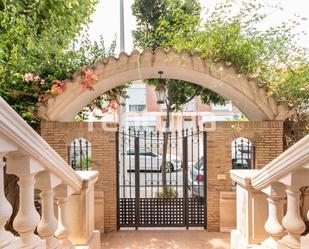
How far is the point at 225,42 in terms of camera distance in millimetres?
5008

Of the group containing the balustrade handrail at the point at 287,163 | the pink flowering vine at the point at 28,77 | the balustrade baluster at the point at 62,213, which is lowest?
the balustrade baluster at the point at 62,213

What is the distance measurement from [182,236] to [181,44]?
151 inches

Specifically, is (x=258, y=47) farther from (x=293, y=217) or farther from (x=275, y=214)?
(x=293, y=217)

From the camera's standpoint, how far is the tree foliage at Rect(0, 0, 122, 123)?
416cm

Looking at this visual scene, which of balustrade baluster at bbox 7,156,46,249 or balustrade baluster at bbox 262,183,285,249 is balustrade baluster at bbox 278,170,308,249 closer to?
balustrade baluster at bbox 262,183,285,249

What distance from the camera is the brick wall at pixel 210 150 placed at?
587 cm

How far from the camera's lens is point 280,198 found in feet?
6.52

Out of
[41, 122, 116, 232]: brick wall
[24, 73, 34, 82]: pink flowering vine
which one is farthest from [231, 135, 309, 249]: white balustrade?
[24, 73, 34, 82]: pink flowering vine

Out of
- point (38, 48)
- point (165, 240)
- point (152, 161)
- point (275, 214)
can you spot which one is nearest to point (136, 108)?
point (152, 161)

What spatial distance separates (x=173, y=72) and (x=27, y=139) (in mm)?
4739

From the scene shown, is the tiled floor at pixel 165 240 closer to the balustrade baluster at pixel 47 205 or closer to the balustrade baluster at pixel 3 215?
the balustrade baluster at pixel 47 205

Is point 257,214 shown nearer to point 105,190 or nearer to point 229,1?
point 229,1

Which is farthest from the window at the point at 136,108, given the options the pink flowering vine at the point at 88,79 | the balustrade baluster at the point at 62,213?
the balustrade baluster at the point at 62,213

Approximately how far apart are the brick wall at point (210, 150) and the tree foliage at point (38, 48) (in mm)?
707
